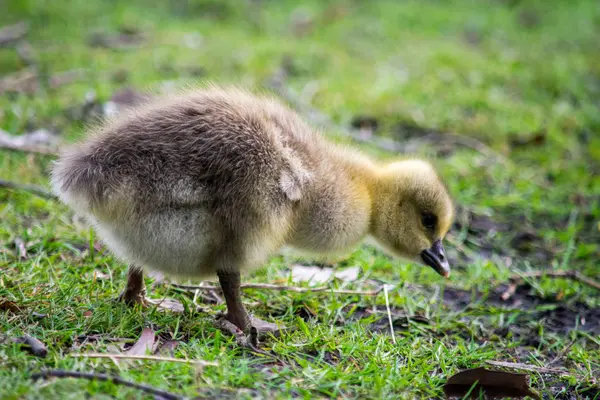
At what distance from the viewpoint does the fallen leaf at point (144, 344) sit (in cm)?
A: 256

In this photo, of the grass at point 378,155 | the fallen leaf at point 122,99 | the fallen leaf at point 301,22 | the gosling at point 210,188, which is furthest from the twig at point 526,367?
the fallen leaf at point 301,22

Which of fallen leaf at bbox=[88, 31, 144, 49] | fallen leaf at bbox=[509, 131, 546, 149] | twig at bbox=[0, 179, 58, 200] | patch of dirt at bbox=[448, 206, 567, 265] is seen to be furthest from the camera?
fallen leaf at bbox=[88, 31, 144, 49]

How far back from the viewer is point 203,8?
8.80 m

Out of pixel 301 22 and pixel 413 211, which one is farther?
pixel 301 22

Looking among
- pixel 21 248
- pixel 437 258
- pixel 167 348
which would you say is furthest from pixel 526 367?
pixel 21 248

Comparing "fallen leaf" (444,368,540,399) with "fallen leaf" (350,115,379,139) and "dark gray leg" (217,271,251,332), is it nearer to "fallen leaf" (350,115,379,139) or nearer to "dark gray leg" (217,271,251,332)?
"dark gray leg" (217,271,251,332)

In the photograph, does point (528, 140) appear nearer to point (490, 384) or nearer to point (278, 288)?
point (278, 288)

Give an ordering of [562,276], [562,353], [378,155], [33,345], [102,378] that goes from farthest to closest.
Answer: [378,155] < [562,276] < [562,353] < [33,345] < [102,378]

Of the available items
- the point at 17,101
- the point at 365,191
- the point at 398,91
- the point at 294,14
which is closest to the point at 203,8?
the point at 294,14

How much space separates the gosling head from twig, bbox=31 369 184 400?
56.8 inches

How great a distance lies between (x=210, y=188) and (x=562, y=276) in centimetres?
228

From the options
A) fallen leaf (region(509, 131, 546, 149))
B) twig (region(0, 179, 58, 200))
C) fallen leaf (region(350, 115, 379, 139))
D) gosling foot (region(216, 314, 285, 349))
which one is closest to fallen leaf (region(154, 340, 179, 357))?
gosling foot (region(216, 314, 285, 349))

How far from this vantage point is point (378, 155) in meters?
5.20

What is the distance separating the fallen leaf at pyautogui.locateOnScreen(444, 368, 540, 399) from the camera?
268 centimetres
